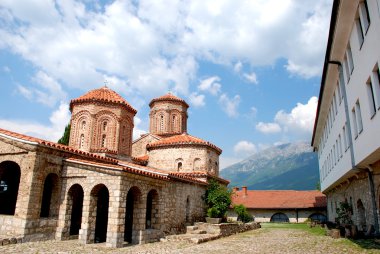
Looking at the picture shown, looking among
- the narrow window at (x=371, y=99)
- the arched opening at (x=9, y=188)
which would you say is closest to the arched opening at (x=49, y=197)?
the arched opening at (x=9, y=188)

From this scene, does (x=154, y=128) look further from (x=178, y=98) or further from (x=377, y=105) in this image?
(x=377, y=105)

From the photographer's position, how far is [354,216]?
576 inches

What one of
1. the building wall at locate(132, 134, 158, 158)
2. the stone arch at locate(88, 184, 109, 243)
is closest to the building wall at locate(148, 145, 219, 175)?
the building wall at locate(132, 134, 158, 158)

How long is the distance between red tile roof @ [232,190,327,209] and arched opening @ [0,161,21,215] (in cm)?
2079

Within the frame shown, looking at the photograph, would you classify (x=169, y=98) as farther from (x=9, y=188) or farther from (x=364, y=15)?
(x=364, y=15)

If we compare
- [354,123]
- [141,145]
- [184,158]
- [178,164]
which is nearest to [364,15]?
[354,123]

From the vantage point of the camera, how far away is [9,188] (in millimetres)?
13883

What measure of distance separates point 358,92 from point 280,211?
25.0m

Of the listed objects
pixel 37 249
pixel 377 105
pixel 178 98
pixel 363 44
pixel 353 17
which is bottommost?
pixel 37 249

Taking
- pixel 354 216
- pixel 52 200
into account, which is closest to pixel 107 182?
pixel 52 200

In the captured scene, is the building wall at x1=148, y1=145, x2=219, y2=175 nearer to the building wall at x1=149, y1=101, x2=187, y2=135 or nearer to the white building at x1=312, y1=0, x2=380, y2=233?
the building wall at x1=149, y1=101, x2=187, y2=135

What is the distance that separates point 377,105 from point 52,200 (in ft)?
39.2

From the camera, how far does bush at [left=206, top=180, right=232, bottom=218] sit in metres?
19.8

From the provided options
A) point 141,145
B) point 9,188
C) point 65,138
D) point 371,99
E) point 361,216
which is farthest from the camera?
point 141,145
